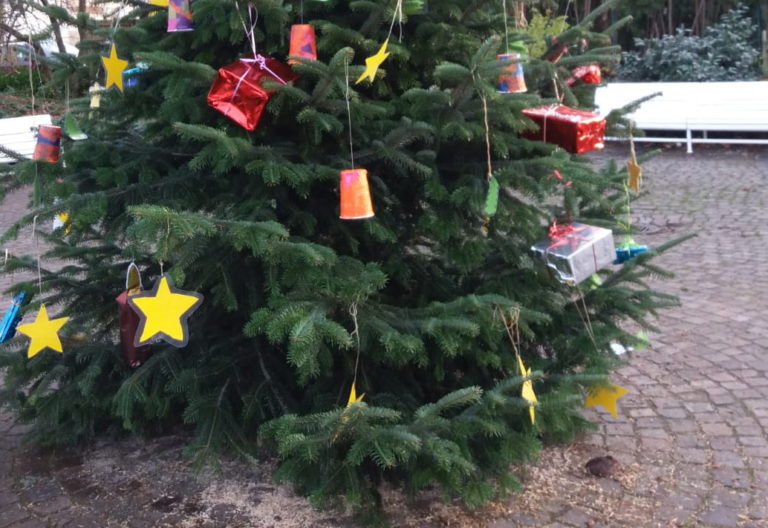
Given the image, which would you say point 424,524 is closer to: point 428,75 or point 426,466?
point 426,466

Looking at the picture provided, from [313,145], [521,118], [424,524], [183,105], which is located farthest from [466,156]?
[424,524]

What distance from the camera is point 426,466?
3.11 m

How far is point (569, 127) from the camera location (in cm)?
346

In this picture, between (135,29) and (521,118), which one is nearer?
(521,118)

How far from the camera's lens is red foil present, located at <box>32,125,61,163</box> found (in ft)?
11.6

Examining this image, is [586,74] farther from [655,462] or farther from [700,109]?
[700,109]

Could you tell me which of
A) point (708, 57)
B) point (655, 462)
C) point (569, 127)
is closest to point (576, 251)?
point (569, 127)

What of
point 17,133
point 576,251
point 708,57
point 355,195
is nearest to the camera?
point 355,195

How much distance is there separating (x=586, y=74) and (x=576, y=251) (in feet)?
3.60

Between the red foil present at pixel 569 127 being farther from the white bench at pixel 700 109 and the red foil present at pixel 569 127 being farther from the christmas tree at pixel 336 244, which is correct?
the white bench at pixel 700 109

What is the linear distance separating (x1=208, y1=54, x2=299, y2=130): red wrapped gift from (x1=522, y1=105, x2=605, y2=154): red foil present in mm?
1142

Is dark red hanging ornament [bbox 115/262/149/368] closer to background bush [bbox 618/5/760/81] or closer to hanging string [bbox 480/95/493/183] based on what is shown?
hanging string [bbox 480/95/493/183]

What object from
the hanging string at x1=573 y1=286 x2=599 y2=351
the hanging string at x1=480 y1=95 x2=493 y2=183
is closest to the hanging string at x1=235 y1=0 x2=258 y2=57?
the hanging string at x1=480 y1=95 x2=493 y2=183

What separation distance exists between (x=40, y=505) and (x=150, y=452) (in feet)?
1.97
